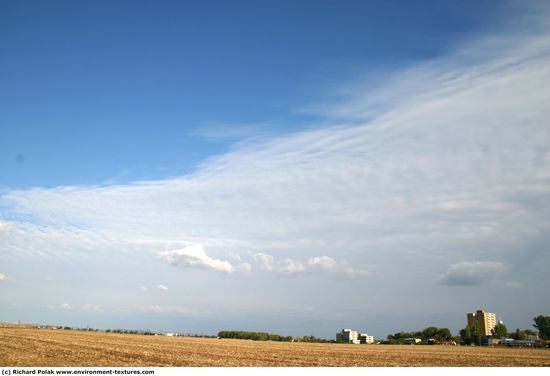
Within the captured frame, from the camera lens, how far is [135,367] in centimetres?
2900
